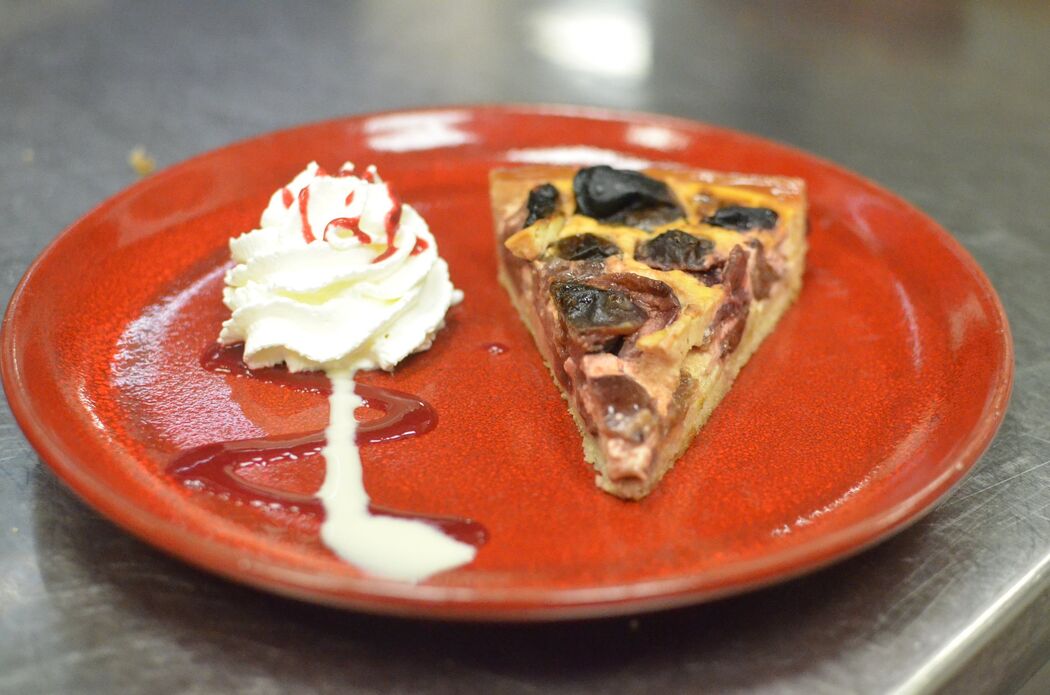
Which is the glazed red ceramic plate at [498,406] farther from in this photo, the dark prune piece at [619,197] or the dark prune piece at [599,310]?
the dark prune piece at [619,197]

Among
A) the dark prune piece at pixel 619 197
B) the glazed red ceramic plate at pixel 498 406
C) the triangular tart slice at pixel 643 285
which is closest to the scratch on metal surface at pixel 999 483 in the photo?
the glazed red ceramic plate at pixel 498 406

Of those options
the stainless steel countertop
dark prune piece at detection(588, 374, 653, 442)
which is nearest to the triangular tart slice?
dark prune piece at detection(588, 374, 653, 442)

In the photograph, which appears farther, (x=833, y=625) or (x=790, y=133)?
(x=790, y=133)

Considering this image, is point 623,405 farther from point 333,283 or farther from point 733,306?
point 333,283

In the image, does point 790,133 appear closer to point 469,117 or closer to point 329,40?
point 469,117

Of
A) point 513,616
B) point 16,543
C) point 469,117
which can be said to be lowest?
point 16,543

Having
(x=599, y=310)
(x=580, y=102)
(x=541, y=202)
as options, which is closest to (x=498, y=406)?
(x=599, y=310)

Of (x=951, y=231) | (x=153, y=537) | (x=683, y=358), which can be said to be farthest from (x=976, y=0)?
(x=153, y=537)
